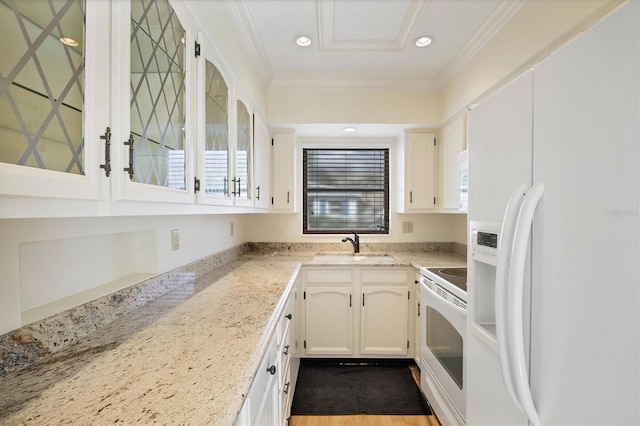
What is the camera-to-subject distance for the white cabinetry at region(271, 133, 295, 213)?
2.83 m

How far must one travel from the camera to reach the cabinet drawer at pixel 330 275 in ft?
8.34

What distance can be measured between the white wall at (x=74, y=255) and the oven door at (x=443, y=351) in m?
1.54

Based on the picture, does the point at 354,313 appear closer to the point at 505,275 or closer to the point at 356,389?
the point at 356,389

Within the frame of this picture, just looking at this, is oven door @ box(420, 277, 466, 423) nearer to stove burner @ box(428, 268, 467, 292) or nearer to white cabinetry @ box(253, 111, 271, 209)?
stove burner @ box(428, 268, 467, 292)

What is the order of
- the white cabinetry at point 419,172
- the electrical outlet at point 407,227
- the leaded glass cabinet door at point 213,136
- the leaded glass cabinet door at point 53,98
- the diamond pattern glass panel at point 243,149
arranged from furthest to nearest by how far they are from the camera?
the electrical outlet at point 407,227
the white cabinetry at point 419,172
the diamond pattern glass panel at point 243,149
the leaded glass cabinet door at point 213,136
the leaded glass cabinet door at point 53,98

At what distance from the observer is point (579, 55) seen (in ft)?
2.15

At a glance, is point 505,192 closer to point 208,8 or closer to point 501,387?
point 501,387

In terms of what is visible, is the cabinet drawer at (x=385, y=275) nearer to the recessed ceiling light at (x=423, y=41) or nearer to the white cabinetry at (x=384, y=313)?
the white cabinetry at (x=384, y=313)

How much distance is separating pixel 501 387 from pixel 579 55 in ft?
3.11

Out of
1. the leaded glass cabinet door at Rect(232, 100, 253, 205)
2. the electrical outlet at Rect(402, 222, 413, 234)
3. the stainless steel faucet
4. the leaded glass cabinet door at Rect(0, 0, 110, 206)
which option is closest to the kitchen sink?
the stainless steel faucet

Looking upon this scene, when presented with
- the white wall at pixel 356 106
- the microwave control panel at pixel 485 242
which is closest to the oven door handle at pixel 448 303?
the microwave control panel at pixel 485 242

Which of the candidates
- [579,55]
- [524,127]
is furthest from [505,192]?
[579,55]

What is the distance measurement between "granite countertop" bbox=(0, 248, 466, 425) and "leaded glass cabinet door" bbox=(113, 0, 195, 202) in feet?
1.49

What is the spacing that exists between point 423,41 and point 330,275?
191 cm
